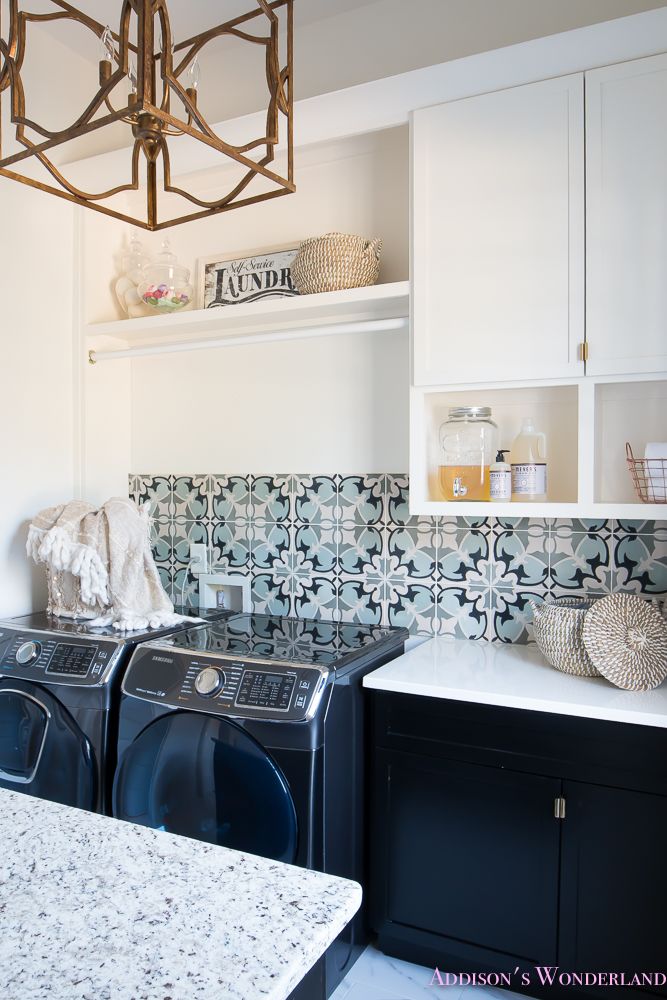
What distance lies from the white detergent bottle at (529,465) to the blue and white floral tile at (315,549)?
726 mm


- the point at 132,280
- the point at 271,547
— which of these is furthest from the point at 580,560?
the point at 132,280

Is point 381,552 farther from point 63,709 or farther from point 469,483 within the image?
point 63,709

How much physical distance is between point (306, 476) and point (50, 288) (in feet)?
3.91

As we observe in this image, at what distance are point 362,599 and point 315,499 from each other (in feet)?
1.31

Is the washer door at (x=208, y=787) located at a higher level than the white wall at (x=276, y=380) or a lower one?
lower

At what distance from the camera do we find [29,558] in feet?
8.58

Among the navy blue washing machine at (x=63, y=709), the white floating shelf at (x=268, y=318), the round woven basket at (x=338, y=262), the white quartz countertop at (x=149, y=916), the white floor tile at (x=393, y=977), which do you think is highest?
the round woven basket at (x=338, y=262)

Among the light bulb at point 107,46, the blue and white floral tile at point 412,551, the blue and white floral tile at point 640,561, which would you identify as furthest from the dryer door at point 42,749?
the light bulb at point 107,46

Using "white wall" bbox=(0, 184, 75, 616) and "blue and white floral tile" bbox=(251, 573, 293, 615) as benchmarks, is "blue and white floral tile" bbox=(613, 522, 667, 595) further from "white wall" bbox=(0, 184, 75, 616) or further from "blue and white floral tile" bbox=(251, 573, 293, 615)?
"white wall" bbox=(0, 184, 75, 616)

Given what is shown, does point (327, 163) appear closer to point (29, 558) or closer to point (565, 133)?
point (565, 133)

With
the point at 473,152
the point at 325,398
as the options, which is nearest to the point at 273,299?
the point at 325,398

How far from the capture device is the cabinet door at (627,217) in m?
1.81

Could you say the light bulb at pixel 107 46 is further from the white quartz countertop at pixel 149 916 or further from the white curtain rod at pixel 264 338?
the white curtain rod at pixel 264 338

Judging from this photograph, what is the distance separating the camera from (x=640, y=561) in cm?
211
